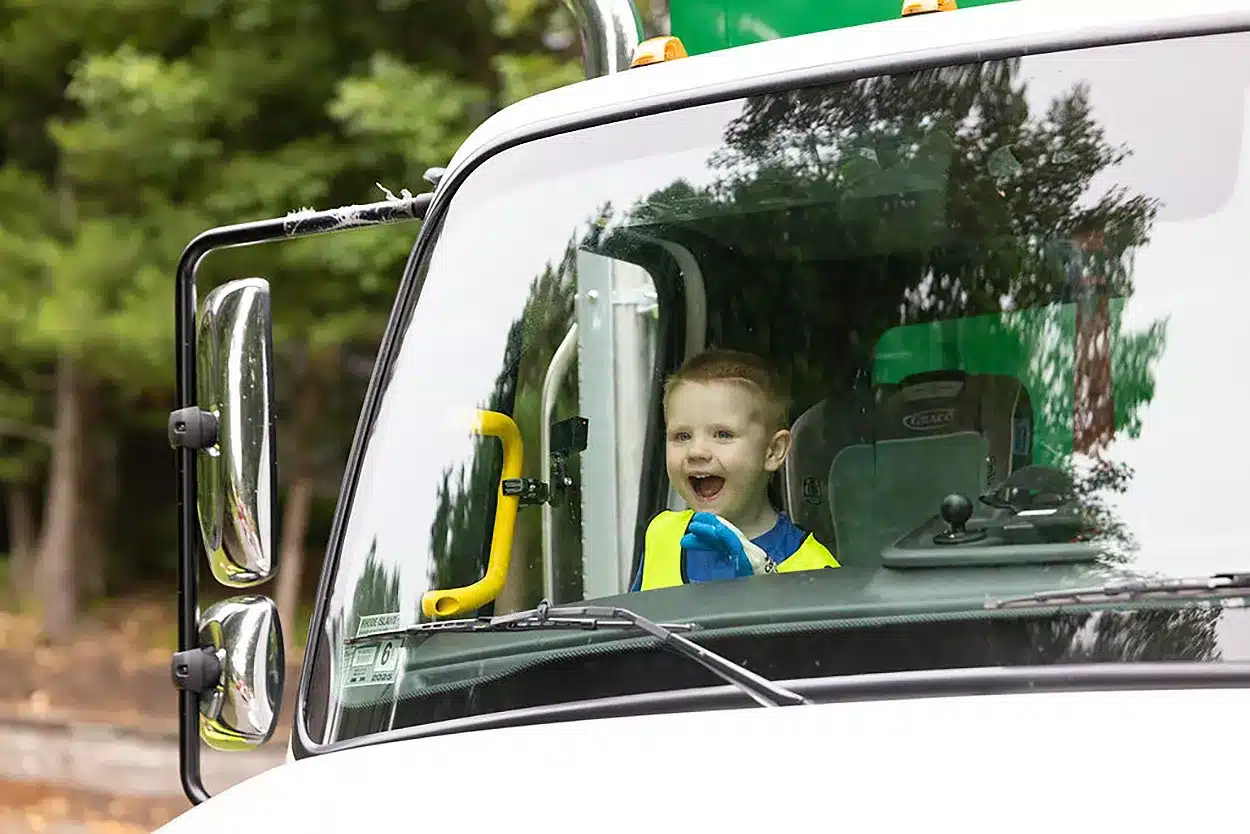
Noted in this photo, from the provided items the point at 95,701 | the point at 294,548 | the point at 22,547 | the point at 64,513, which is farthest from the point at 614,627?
the point at 22,547

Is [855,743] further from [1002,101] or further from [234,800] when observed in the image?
[1002,101]

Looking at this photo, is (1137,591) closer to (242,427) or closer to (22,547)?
(242,427)

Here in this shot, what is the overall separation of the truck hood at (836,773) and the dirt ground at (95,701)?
775 cm

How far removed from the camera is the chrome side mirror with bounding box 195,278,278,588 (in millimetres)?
2646

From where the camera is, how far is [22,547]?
1750cm

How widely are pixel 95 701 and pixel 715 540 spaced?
36.2 feet

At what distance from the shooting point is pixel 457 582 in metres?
2.58

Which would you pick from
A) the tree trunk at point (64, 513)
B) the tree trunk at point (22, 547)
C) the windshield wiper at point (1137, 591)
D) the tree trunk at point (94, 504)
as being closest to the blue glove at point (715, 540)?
the windshield wiper at point (1137, 591)

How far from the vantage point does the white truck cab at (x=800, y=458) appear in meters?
1.89

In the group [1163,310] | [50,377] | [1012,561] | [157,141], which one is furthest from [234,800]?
[50,377]

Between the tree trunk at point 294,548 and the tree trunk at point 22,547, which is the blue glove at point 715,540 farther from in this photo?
the tree trunk at point 22,547

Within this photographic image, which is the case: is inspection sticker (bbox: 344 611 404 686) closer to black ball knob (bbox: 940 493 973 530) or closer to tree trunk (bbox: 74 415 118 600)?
black ball knob (bbox: 940 493 973 530)

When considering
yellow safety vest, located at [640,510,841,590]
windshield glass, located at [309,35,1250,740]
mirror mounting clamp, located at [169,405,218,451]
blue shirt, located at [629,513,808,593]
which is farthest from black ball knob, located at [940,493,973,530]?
mirror mounting clamp, located at [169,405,218,451]

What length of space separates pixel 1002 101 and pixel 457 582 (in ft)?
3.39
